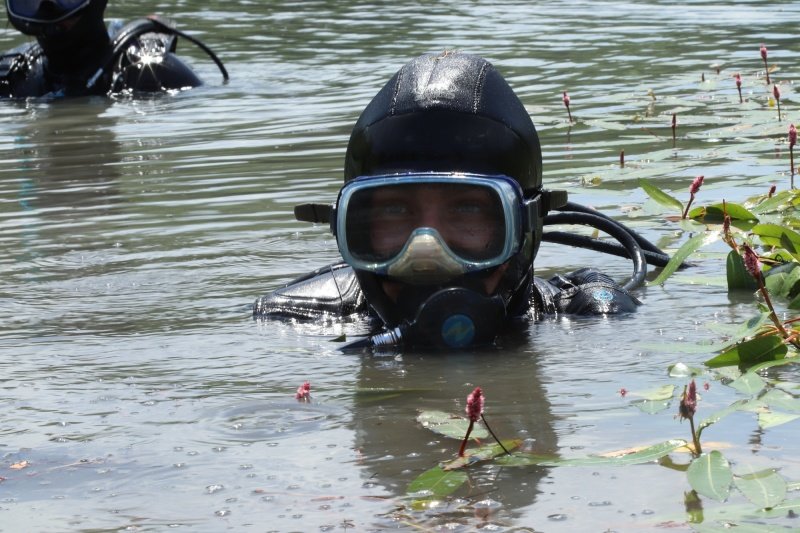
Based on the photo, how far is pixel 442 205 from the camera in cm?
405

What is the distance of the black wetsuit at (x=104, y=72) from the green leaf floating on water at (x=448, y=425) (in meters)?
8.50

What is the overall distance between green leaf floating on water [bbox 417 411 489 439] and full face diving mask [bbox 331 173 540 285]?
64 cm

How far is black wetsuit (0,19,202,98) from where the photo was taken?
1155 cm

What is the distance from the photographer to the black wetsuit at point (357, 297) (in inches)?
181

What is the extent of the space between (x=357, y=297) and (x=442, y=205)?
2.78ft

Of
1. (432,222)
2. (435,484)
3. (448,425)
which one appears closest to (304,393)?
(448,425)

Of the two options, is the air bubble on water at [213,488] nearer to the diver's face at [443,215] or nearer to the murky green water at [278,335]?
the murky green water at [278,335]

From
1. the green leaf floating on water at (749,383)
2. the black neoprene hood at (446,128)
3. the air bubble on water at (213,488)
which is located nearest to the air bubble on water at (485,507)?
the air bubble on water at (213,488)

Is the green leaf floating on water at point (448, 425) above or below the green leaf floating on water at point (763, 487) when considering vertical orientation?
below

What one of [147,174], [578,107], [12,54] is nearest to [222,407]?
[147,174]

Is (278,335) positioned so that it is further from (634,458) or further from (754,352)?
(634,458)

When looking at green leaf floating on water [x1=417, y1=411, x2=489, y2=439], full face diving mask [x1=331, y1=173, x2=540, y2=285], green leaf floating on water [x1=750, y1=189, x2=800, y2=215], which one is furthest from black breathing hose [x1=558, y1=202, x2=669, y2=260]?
green leaf floating on water [x1=417, y1=411, x2=489, y2=439]

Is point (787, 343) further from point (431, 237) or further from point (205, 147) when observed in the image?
point (205, 147)

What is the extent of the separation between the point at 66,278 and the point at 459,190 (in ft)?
6.51
